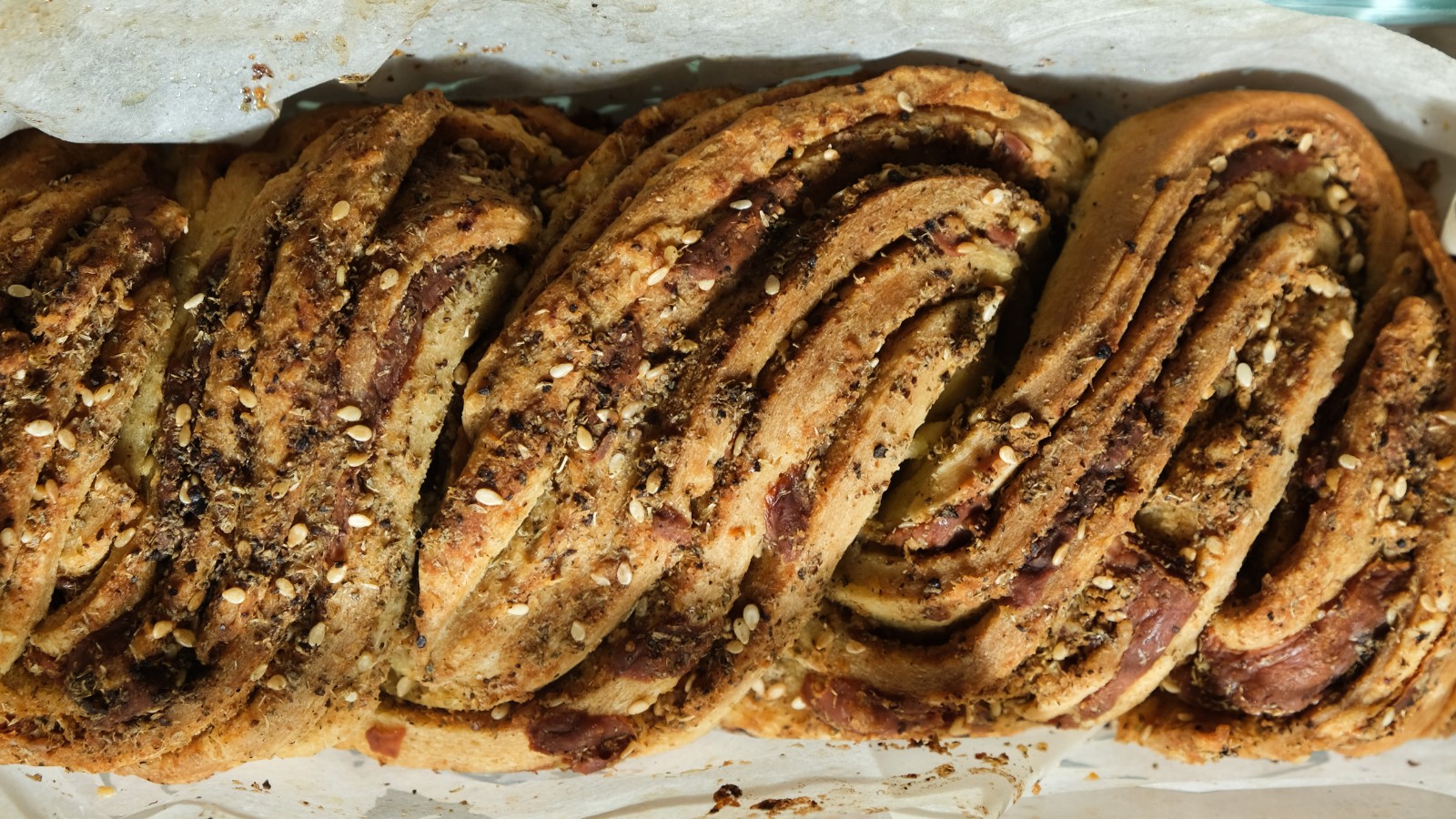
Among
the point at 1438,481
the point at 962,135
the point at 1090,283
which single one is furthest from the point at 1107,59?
the point at 1438,481

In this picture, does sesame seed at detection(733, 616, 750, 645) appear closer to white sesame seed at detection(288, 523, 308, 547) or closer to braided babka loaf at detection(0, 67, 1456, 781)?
braided babka loaf at detection(0, 67, 1456, 781)

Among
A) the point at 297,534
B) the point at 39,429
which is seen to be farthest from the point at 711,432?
the point at 39,429

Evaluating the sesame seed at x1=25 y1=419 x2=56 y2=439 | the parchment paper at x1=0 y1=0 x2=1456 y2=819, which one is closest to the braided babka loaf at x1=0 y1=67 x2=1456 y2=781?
the sesame seed at x1=25 y1=419 x2=56 y2=439

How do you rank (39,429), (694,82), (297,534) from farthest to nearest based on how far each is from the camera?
1. (694,82)
2. (297,534)
3. (39,429)

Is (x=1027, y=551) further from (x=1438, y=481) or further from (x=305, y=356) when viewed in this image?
(x=305, y=356)

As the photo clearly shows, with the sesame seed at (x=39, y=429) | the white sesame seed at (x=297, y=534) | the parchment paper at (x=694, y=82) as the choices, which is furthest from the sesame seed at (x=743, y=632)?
the sesame seed at (x=39, y=429)

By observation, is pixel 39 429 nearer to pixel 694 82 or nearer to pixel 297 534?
pixel 297 534
